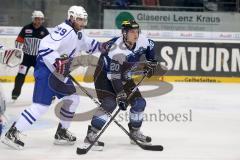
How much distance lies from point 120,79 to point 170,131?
3.45ft

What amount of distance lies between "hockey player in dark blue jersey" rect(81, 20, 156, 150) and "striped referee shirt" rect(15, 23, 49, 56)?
8.04 ft

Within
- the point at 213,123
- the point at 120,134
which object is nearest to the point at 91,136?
the point at 120,134

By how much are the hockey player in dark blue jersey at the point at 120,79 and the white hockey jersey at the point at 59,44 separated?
25cm

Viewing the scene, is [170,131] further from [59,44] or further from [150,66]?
[59,44]

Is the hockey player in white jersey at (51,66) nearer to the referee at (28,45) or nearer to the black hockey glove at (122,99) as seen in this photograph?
the black hockey glove at (122,99)

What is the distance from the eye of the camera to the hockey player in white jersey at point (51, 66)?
4.44 meters

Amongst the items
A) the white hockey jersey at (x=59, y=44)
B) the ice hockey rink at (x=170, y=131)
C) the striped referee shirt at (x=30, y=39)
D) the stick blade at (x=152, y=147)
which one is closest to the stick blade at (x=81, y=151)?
the ice hockey rink at (x=170, y=131)

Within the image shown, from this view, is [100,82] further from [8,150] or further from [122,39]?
[8,150]

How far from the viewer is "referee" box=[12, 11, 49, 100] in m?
6.93

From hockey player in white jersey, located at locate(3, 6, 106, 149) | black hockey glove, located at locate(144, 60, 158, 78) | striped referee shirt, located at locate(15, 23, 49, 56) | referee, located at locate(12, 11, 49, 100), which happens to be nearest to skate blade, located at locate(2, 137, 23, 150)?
hockey player in white jersey, located at locate(3, 6, 106, 149)

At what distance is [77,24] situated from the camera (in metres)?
4.59

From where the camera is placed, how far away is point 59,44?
176 inches

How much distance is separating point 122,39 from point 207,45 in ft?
15.3

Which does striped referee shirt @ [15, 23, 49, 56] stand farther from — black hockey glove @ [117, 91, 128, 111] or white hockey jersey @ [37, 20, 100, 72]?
black hockey glove @ [117, 91, 128, 111]
